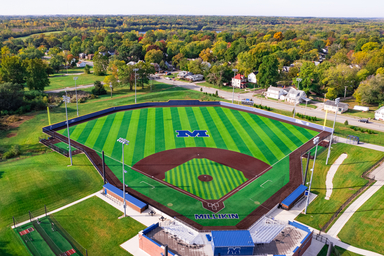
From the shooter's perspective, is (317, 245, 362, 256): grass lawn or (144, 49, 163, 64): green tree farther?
(144, 49, 163, 64): green tree

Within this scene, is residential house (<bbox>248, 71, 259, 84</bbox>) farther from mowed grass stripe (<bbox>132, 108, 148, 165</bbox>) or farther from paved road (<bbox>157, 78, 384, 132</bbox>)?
mowed grass stripe (<bbox>132, 108, 148, 165</bbox>)

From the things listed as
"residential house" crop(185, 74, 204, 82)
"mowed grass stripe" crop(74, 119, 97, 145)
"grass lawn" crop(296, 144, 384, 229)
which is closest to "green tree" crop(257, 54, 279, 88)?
"residential house" crop(185, 74, 204, 82)

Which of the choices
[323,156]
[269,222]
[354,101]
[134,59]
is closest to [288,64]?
[354,101]

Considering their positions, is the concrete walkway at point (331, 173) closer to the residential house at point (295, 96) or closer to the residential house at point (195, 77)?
the residential house at point (295, 96)

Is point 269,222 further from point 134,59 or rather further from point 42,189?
point 134,59

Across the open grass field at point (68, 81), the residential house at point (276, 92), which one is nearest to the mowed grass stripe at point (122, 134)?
the open grass field at point (68, 81)

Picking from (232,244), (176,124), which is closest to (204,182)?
(232,244)
